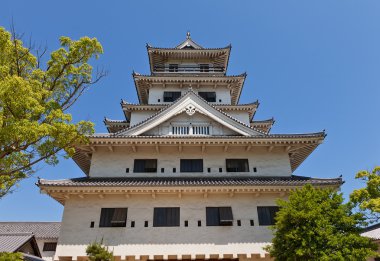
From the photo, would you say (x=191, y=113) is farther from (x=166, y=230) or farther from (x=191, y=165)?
(x=166, y=230)

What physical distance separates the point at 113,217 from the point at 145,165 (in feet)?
13.2

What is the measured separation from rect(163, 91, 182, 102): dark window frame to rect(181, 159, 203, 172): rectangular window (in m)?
7.88

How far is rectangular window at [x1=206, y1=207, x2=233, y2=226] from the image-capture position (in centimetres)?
1499

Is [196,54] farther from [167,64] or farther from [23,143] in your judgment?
[23,143]

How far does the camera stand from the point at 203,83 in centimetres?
2450

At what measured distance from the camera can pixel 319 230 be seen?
10.2 meters

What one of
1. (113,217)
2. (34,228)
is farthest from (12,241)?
(34,228)

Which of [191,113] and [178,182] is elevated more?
[191,113]

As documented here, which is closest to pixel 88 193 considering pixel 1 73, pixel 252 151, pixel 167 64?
pixel 1 73

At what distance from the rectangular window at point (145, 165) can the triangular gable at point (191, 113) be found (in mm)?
1943

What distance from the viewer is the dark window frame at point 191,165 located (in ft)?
57.8

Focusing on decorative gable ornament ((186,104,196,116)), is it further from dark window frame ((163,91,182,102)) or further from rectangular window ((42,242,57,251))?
→ rectangular window ((42,242,57,251))

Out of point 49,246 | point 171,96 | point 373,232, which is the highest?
point 171,96

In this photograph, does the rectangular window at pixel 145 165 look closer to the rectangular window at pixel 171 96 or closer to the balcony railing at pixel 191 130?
the balcony railing at pixel 191 130
